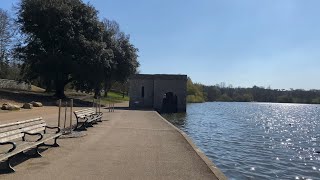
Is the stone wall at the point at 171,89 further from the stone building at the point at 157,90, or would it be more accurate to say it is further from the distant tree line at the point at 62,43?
the distant tree line at the point at 62,43

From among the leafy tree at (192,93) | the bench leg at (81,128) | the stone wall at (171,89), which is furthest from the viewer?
the leafy tree at (192,93)

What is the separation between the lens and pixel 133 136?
17.0 metres

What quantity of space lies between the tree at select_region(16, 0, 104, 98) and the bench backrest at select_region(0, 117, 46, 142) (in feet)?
113

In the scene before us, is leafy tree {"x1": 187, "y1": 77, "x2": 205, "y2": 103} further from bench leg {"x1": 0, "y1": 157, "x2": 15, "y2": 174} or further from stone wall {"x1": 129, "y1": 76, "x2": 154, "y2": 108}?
bench leg {"x1": 0, "y1": 157, "x2": 15, "y2": 174}

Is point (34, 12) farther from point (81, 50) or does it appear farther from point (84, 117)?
point (84, 117)

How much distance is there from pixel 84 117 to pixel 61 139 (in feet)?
16.0

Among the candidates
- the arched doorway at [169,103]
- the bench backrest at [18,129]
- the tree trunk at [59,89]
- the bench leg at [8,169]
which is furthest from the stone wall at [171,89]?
the bench leg at [8,169]

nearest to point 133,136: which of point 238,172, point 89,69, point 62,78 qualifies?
point 238,172

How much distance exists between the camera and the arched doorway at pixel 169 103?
61469 millimetres

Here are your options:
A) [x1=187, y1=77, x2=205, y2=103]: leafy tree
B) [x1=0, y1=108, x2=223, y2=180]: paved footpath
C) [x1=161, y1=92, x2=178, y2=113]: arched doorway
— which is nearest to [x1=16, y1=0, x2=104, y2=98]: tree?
[x1=161, y1=92, x2=178, y2=113]: arched doorway

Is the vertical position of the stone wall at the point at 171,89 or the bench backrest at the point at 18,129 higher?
the stone wall at the point at 171,89

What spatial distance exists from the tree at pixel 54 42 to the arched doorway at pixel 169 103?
16.9m

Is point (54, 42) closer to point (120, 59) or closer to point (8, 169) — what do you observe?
point (120, 59)

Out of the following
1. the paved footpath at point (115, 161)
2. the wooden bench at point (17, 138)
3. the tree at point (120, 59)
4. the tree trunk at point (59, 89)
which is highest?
the tree at point (120, 59)
